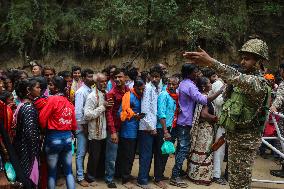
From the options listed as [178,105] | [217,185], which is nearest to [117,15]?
[178,105]

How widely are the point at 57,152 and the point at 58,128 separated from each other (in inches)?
13.8

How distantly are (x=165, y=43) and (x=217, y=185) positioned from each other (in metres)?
6.38

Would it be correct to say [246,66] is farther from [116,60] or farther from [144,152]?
[116,60]

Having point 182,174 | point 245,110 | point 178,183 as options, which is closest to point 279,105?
point 182,174

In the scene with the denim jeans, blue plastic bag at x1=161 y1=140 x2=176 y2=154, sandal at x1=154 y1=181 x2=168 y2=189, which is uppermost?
blue plastic bag at x1=161 y1=140 x2=176 y2=154

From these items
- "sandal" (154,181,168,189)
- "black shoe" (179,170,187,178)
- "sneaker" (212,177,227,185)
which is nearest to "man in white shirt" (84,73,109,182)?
"sandal" (154,181,168,189)

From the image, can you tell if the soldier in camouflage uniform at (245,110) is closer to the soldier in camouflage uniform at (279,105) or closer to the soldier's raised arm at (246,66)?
the soldier's raised arm at (246,66)

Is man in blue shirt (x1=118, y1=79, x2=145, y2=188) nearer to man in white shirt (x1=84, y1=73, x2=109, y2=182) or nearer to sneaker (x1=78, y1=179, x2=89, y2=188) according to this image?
man in white shirt (x1=84, y1=73, x2=109, y2=182)

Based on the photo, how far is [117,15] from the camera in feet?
39.6

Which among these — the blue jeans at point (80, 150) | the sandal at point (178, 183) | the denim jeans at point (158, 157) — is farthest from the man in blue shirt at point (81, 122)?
the sandal at point (178, 183)

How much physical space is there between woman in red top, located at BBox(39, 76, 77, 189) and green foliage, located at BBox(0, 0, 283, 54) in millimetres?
6954

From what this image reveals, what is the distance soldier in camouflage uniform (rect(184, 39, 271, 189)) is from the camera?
3.62 meters

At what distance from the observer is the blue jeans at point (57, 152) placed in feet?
16.8

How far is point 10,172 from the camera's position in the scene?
11.7ft
